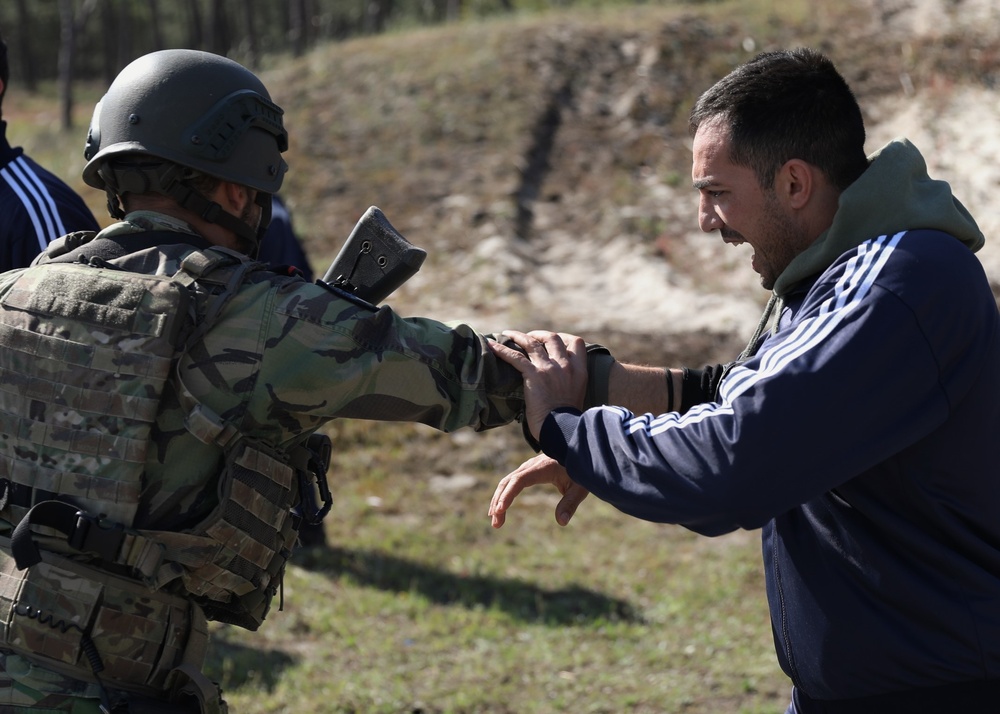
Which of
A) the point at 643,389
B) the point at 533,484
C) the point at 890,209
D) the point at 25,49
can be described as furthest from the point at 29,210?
the point at 25,49

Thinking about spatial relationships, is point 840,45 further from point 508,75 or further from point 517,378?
point 517,378

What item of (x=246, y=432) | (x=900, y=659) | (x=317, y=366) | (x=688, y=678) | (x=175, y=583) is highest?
(x=317, y=366)

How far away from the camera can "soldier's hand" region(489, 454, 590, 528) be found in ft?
8.88

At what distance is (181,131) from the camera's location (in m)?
2.47

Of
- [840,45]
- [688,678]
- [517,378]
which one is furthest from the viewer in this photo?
[840,45]

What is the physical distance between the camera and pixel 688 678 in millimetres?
5191

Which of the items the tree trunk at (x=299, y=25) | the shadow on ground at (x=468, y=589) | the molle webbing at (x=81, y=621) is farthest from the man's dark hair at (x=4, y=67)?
the tree trunk at (x=299, y=25)

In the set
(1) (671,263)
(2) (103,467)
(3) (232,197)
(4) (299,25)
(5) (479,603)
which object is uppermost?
(3) (232,197)

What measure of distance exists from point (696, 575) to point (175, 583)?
462 cm

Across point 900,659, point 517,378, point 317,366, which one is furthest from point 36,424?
point 900,659

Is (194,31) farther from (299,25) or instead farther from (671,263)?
(671,263)

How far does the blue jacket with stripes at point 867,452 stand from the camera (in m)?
1.96

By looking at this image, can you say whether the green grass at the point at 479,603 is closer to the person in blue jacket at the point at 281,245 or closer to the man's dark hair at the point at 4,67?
the person in blue jacket at the point at 281,245

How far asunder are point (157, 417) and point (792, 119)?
1.53 m
